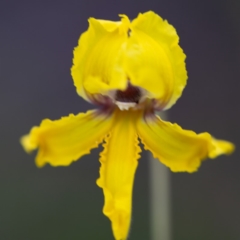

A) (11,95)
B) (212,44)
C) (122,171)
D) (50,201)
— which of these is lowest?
(122,171)

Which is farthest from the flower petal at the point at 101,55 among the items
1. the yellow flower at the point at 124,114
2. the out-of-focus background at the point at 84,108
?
the out-of-focus background at the point at 84,108

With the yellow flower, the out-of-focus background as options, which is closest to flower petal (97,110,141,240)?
the yellow flower

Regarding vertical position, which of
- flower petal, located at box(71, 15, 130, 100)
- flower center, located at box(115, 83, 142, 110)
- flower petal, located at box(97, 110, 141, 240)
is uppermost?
flower petal, located at box(71, 15, 130, 100)

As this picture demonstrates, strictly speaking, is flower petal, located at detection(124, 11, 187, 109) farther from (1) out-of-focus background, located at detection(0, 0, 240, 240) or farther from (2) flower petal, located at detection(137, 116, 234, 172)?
(1) out-of-focus background, located at detection(0, 0, 240, 240)

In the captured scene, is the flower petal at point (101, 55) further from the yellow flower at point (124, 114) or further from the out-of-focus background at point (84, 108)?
the out-of-focus background at point (84, 108)

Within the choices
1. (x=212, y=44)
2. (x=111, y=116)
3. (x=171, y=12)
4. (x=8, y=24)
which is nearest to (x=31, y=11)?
(x=8, y=24)

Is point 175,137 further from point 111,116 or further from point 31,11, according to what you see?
point 31,11
